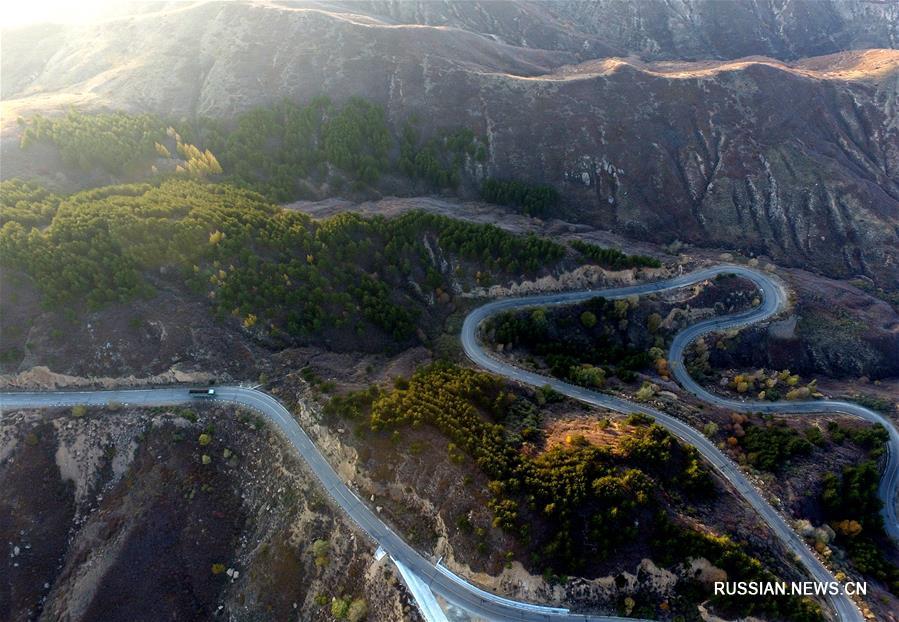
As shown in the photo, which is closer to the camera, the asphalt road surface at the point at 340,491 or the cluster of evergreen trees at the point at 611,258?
the asphalt road surface at the point at 340,491

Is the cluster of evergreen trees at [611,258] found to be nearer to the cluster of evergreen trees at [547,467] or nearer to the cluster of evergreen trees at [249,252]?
the cluster of evergreen trees at [249,252]

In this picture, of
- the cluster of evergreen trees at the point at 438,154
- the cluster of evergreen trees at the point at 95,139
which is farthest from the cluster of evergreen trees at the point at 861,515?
the cluster of evergreen trees at the point at 95,139

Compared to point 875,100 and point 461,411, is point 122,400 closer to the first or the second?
point 461,411

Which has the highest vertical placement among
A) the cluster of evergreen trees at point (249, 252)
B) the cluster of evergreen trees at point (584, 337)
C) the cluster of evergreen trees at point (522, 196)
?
the cluster of evergreen trees at point (522, 196)

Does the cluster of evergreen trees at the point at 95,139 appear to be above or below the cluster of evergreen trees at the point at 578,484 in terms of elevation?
above

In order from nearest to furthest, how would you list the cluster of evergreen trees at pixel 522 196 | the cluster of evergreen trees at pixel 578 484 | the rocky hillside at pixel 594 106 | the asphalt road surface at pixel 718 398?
the cluster of evergreen trees at pixel 578 484 → the asphalt road surface at pixel 718 398 → the cluster of evergreen trees at pixel 522 196 → the rocky hillside at pixel 594 106

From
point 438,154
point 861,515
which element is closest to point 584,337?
point 861,515

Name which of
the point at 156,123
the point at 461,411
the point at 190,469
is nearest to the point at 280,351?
the point at 190,469
